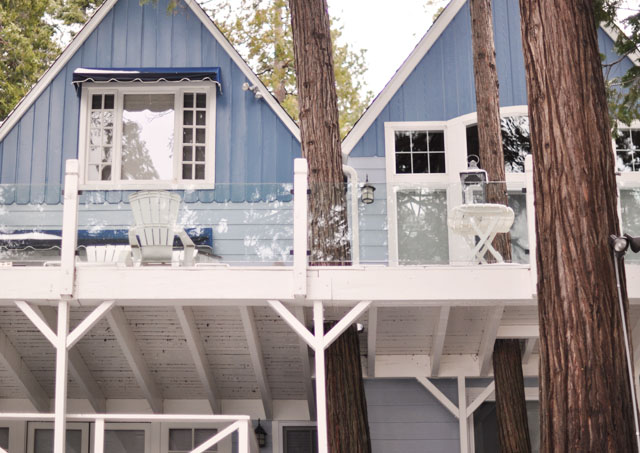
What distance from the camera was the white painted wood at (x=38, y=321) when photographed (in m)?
8.52

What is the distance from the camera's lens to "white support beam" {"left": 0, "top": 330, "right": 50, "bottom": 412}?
1018cm

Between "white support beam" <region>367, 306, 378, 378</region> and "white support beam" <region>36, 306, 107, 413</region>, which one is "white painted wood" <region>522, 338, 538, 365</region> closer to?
"white support beam" <region>367, 306, 378, 378</region>

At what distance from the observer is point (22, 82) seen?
19.8 metres

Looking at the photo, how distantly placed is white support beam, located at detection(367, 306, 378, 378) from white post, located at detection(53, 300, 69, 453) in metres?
3.00

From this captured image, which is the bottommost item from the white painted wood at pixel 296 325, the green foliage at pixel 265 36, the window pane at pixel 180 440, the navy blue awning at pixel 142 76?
the window pane at pixel 180 440

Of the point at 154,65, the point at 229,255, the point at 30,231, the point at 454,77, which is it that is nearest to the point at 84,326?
the point at 30,231

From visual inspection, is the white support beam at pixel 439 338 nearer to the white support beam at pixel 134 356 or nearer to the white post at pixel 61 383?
the white support beam at pixel 134 356

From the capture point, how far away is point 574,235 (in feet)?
22.3

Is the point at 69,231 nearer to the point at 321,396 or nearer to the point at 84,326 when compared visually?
the point at 84,326

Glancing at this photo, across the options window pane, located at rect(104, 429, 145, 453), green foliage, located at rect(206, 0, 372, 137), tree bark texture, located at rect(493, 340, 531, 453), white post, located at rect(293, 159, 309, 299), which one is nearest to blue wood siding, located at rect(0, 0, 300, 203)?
window pane, located at rect(104, 429, 145, 453)

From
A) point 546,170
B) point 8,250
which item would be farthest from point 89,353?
point 546,170

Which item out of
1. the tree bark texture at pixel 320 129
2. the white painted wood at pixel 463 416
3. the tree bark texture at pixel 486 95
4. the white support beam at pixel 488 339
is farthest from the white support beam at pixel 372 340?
the tree bark texture at pixel 486 95

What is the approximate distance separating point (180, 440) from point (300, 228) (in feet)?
13.8

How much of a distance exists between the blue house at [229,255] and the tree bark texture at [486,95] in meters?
1.46
